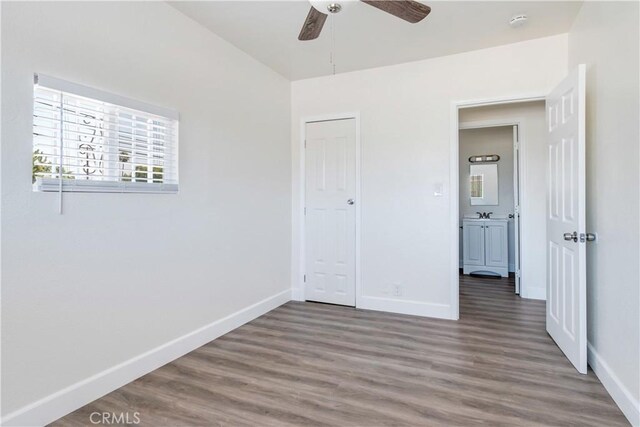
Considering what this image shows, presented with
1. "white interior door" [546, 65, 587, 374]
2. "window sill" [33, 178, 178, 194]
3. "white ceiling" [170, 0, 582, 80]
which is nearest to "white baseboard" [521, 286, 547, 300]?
"white interior door" [546, 65, 587, 374]

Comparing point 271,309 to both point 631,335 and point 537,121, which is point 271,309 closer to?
point 631,335

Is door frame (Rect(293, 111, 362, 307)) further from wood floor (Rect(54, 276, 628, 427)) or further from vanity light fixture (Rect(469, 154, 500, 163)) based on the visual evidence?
vanity light fixture (Rect(469, 154, 500, 163))

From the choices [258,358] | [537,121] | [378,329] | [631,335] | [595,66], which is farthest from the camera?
[537,121]

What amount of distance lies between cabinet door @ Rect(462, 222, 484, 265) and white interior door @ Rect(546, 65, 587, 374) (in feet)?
8.96

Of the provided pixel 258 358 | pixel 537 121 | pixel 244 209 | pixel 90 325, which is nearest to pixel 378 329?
pixel 258 358

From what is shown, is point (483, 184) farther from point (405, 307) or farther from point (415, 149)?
point (405, 307)

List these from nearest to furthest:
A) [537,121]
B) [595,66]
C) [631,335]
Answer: [631,335] < [595,66] < [537,121]

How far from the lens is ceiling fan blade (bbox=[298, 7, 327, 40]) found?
204 centimetres

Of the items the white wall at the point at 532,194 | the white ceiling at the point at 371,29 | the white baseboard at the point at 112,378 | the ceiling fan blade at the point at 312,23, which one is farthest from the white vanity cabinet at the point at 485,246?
the ceiling fan blade at the point at 312,23

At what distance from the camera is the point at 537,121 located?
4.27 m

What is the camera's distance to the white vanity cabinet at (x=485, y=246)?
18.3ft

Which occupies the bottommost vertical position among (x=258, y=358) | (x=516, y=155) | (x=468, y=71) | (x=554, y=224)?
(x=258, y=358)

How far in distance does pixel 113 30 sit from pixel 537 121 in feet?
14.4

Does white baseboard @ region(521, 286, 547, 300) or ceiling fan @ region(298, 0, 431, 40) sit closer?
ceiling fan @ region(298, 0, 431, 40)
